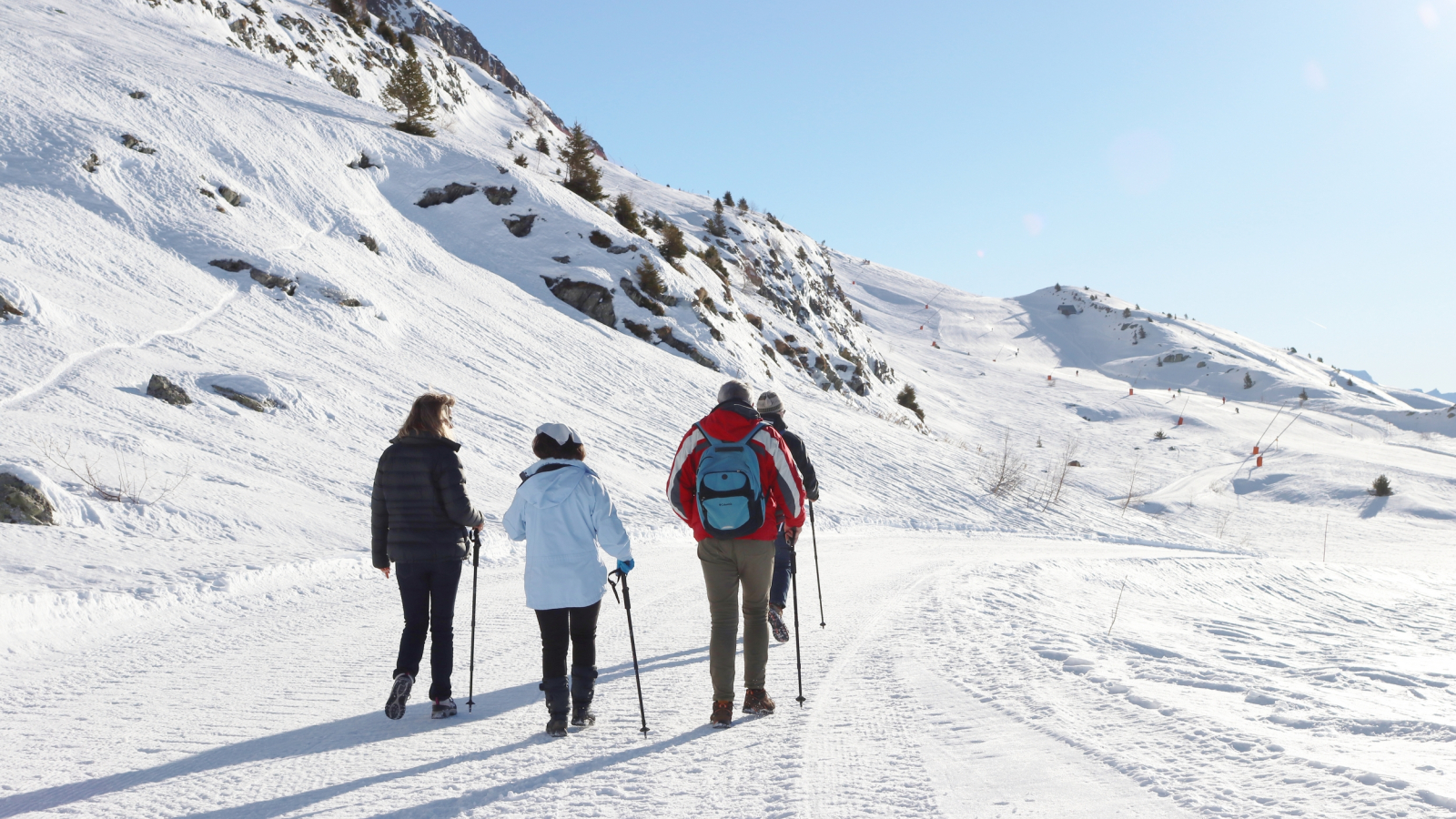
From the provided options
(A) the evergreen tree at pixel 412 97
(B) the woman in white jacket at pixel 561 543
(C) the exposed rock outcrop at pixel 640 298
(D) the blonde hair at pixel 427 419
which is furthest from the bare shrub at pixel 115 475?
(A) the evergreen tree at pixel 412 97

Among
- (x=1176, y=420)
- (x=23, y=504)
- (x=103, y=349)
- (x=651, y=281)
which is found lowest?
(x=23, y=504)

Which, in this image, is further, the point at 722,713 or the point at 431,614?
the point at 431,614

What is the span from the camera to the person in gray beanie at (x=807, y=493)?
6039mm

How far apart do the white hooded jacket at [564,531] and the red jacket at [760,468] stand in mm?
436

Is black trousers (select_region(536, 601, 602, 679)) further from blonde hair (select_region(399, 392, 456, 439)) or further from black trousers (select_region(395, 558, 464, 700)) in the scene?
blonde hair (select_region(399, 392, 456, 439))

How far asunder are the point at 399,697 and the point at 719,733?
1.89m

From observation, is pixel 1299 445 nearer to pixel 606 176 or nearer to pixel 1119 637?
pixel 1119 637

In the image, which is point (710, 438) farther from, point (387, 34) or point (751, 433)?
point (387, 34)

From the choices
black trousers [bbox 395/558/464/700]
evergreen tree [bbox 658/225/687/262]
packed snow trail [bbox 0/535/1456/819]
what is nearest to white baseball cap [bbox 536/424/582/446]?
black trousers [bbox 395/558/464/700]

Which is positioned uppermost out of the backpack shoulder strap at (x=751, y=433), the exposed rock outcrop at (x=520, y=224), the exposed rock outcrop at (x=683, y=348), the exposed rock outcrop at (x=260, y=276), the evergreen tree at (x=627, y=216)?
the evergreen tree at (x=627, y=216)

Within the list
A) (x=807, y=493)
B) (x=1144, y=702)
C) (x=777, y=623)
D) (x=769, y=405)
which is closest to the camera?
(x=1144, y=702)

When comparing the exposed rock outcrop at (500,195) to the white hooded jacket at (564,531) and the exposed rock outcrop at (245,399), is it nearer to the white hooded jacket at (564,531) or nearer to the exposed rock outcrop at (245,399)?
the exposed rock outcrop at (245,399)

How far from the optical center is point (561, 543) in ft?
14.2

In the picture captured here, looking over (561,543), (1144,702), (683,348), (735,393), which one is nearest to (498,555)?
(561,543)
